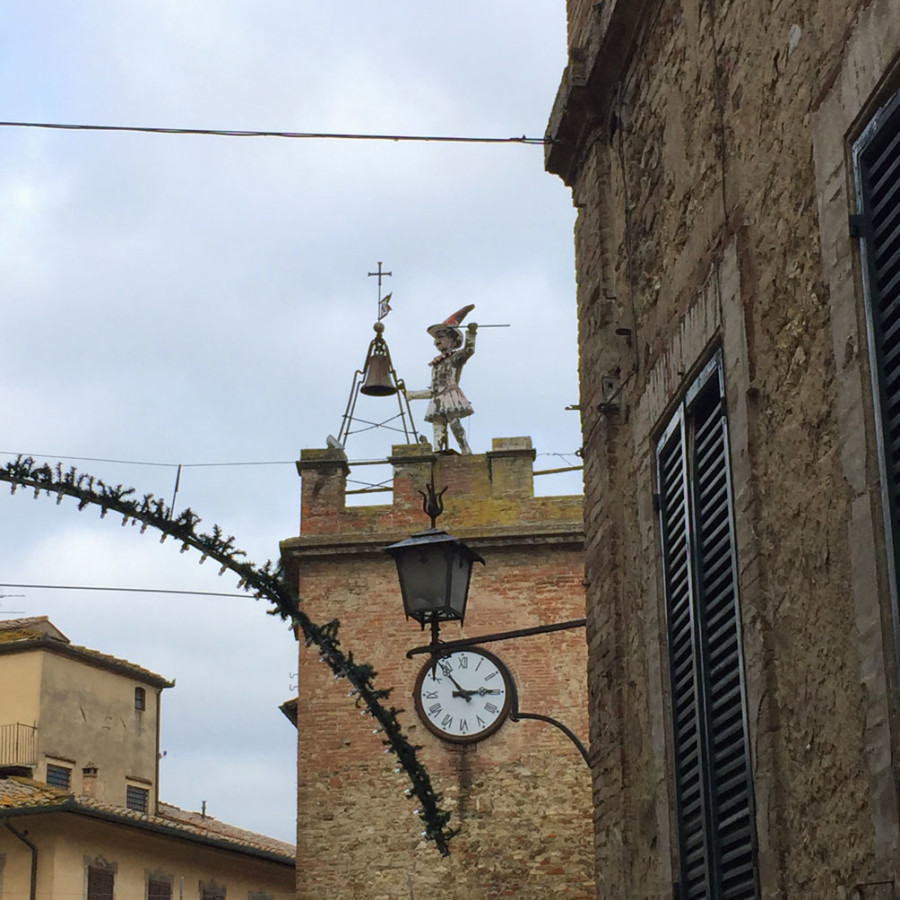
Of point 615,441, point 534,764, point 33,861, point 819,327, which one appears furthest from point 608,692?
point 33,861

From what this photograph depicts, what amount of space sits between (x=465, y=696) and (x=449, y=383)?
4938 mm

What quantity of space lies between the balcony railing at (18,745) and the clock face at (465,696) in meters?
13.1

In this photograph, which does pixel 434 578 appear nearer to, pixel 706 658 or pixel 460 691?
pixel 706 658

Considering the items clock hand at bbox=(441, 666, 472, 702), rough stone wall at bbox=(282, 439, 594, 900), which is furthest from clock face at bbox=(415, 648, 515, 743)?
rough stone wall at bbox=(282, 439, 594, 900)

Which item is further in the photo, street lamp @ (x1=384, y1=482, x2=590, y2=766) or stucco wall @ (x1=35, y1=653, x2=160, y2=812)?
stucco wall @ (x1=35, y1=653, x2=160, y2=812)

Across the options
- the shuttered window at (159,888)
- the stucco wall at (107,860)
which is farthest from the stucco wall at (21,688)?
the shuttered window at (159,888)

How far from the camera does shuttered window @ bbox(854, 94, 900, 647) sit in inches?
179

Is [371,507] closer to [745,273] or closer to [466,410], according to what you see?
[466,410]

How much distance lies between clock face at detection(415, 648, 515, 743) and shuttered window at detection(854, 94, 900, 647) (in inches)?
686

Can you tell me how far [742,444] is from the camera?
19.2 feet

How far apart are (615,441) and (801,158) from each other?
2.52 meters

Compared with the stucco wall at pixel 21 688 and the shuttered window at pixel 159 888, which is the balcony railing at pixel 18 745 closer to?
the stucco wall at pixel 21 688

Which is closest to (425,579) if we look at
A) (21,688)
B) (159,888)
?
(159,888)

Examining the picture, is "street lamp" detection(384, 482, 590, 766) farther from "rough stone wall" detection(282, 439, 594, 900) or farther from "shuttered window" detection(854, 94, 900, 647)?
"rough stone wall" detection(282, 439, 594, 900)
